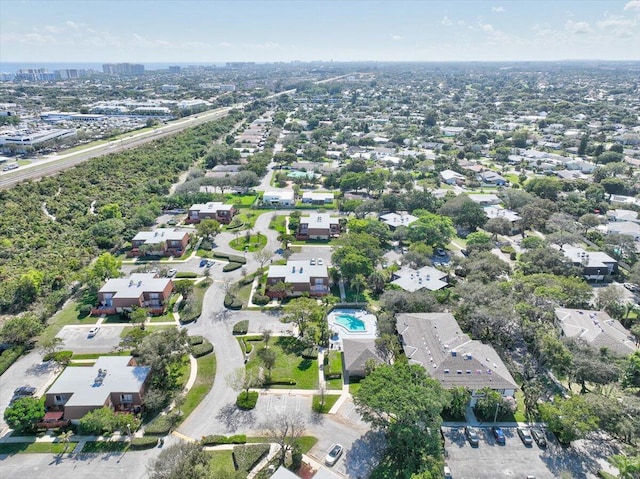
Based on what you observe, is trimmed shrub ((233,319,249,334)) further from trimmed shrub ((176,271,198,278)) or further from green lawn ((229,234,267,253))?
green lawn ((229,234,267,253))

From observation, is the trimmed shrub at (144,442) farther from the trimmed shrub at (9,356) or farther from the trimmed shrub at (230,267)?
the trimmed shrub at (230,267)

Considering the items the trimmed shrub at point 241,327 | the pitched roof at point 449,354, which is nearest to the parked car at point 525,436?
the pitched roof at point 449,354

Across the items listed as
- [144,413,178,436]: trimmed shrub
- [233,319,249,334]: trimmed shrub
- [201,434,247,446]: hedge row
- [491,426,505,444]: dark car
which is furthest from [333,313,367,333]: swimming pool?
[144,413,178,436]: trimmed shrub

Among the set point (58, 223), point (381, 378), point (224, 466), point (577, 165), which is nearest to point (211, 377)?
point (224, 466)

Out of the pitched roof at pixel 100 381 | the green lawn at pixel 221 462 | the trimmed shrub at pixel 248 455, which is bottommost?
the green lawn at pixel 221 462

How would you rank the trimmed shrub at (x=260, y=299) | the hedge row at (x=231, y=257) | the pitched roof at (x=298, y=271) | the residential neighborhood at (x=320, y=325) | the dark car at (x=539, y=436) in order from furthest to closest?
the hedge row at (x=231, y=257), the pitched roof at (x=298, y=271), the trimmed shrub at (x=260, y=299), the dark car at (x=539, y=436), the residential neighborhood at (x=320, y=325)

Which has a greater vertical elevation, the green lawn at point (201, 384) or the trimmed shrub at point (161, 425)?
the trimmed shrub at point (161, 425)

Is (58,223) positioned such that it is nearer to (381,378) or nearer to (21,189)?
(21,189)
